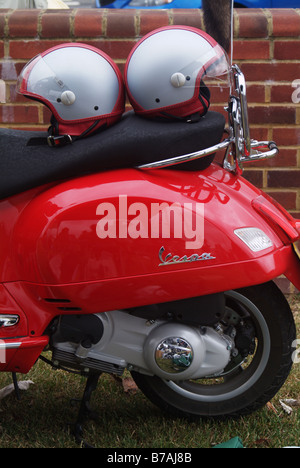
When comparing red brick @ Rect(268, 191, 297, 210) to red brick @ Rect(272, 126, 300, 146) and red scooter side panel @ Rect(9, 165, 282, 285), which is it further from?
red scooter side panel @ Rect(9, 165, 282, 285)

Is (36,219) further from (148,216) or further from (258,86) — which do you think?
(258,86)

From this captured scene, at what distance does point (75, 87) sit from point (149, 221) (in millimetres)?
479

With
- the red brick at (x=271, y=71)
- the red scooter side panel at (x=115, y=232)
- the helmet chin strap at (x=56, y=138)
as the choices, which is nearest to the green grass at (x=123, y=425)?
the red scooter side panel at (x=115, y=232)

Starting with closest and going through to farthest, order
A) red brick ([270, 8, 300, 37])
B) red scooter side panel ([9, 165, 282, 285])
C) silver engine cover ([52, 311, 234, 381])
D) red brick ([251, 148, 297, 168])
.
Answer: red scooter side panel ([9, 165, 282, 285]), silver engine cover ([52, 311, 234, 381]), red brick ([270, 8, 300, 37]), red brick ([251, 148, 297, 168])

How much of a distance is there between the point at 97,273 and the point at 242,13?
2250 mm

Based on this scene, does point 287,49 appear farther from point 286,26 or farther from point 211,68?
point 211,68

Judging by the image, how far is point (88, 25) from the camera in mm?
3785

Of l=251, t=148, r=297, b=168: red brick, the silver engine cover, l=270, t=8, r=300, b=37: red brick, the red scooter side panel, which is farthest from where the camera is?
l=251, t=148, r=297, b=168: red brick

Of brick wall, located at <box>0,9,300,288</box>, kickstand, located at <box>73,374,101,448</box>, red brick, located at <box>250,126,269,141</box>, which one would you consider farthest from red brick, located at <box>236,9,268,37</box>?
kickstand, located at <box>73,374,101,448</box>

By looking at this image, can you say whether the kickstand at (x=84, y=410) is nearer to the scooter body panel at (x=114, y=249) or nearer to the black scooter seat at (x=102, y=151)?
the scooter body panel at (x=114, y=249)

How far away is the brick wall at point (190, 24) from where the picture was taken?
149 inches

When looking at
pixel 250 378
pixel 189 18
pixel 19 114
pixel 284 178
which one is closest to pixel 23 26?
pixel 19 114

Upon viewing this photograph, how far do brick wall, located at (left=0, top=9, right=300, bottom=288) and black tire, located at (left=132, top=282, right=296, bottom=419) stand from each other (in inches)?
68.0

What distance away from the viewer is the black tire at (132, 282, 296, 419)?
2.34m
